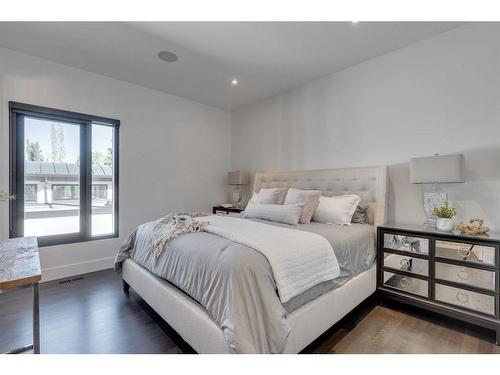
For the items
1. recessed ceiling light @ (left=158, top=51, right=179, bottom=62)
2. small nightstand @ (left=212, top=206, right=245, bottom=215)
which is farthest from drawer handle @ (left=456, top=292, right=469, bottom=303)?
recessed ceiling light @ (left=158, top=51, right=179, bottom=62)

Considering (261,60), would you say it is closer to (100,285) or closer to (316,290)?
(316,290)

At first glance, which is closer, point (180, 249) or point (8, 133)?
point (180, 249)

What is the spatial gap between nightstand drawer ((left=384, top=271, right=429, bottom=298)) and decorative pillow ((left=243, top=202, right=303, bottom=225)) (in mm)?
1025

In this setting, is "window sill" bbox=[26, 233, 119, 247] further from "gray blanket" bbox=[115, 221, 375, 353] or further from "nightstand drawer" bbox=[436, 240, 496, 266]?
"nightstand drawer" bbox=[436, 240, 496, 266]

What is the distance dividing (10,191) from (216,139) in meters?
2.99

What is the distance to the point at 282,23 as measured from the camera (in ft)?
7.29

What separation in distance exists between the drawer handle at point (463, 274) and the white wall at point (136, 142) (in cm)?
363

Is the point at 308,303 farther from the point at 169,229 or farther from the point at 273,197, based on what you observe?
the point at 273,197

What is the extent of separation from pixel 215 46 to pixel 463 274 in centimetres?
314

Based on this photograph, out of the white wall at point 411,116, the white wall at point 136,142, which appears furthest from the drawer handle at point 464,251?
the white wall at point 136,142

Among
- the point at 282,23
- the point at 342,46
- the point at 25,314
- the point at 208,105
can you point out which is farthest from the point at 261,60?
the point at 25,314

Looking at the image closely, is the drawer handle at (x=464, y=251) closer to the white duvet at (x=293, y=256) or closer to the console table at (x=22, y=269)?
the white duvet at (x=293, y=256)

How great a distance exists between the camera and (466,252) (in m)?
1.91

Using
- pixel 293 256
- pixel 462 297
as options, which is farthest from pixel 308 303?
pixel 462 297
